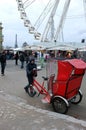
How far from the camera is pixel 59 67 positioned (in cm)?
976

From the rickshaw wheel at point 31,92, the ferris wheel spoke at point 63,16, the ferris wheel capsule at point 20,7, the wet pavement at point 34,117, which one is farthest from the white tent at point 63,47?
the wet pavement at point 34,117

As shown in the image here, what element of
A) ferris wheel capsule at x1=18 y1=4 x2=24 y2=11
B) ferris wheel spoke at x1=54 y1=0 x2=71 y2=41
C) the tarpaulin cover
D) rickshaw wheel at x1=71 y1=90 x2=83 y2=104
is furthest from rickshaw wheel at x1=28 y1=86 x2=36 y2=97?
ferris wheel capsule at x1=18 y1=4 x2=24 y2=11

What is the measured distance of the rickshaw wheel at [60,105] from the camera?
9289mm

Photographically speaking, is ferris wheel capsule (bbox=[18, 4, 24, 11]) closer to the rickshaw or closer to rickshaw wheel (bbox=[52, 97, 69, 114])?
the rickshaw

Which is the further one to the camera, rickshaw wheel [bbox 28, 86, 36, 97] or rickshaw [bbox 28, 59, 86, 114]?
rickshaw wheel [bbox 28, 86, 36, 97]

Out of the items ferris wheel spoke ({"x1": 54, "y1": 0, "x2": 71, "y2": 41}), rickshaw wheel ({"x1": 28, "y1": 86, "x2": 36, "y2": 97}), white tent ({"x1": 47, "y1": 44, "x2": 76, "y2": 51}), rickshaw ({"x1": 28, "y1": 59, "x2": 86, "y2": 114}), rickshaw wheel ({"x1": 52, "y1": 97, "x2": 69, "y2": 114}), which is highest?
ferris wheel spoke ({"x1": 54, "y1": 0, "x2": 71, "y2": 41})

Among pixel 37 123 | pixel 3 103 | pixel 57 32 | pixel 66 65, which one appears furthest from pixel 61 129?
pixel 57 32

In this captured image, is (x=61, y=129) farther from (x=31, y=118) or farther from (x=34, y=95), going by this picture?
(x=34, y=95)

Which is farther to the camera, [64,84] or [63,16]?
[63,16]

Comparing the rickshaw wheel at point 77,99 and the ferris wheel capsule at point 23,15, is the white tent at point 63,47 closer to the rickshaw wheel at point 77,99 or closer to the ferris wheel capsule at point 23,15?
the ferris wheel capsule at point 23,15

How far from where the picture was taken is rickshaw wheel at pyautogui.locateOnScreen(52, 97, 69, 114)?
9.29m

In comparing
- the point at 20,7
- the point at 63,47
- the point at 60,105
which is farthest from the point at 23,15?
the point at 60,105

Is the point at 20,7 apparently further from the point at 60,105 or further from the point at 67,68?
the point at 60,105

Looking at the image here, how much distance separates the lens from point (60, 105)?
9391 mm
